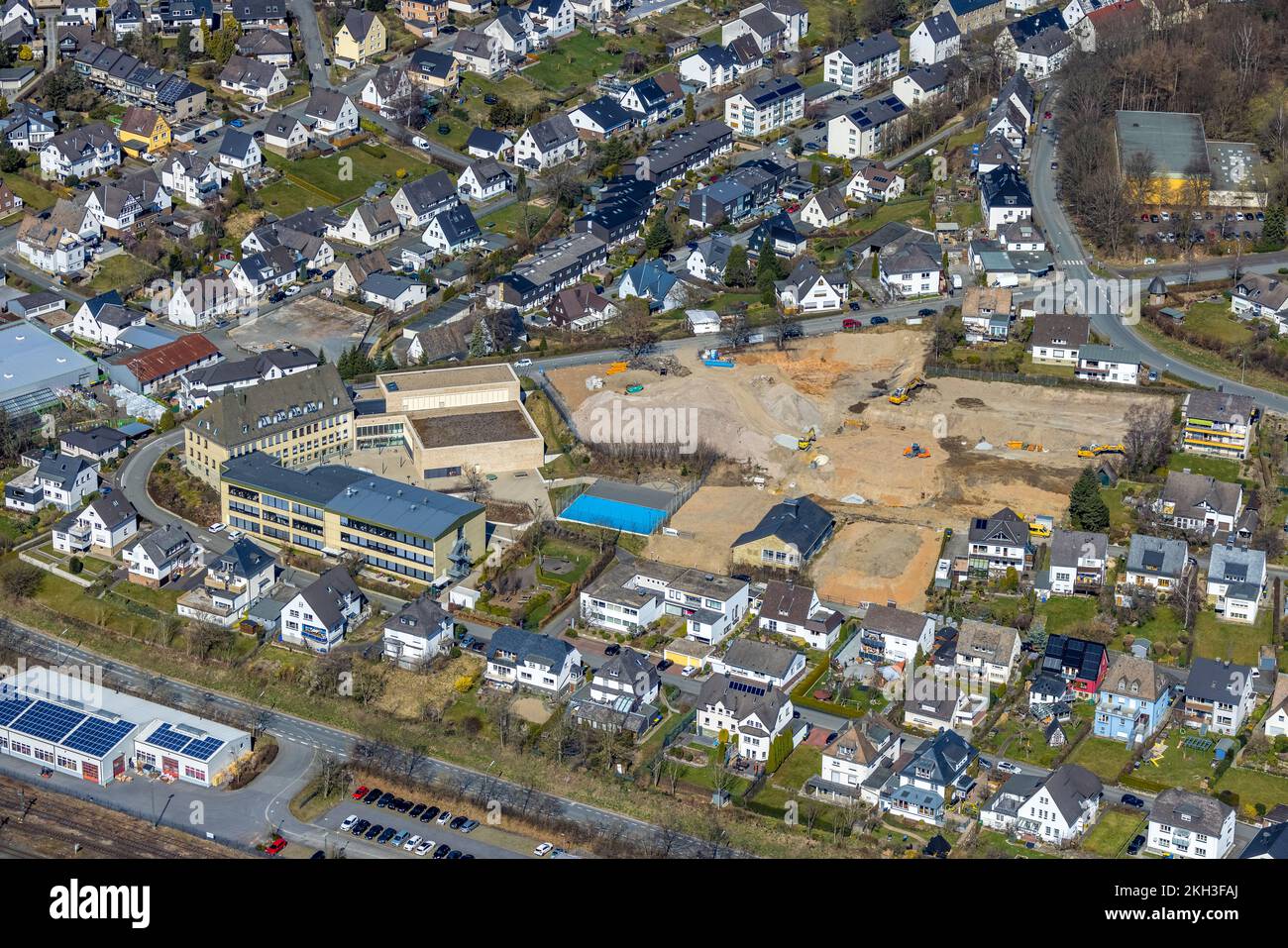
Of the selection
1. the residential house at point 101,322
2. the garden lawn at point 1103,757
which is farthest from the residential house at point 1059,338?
the residential house at point 101,322

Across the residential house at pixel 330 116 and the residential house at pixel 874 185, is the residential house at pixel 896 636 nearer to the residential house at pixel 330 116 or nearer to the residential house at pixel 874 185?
the residential house at pixel 874 185

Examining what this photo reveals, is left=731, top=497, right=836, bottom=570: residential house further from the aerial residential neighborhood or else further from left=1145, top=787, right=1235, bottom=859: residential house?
left=1145, top=787, right=1235, bottom=859: residential house

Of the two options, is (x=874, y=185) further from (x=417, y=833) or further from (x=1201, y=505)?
(x=417, y=833)

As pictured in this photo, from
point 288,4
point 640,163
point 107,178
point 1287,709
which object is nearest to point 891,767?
point 1287,709

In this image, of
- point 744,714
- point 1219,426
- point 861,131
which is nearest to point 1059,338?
point 1219,426

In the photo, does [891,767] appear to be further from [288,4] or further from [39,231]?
[288,4]
